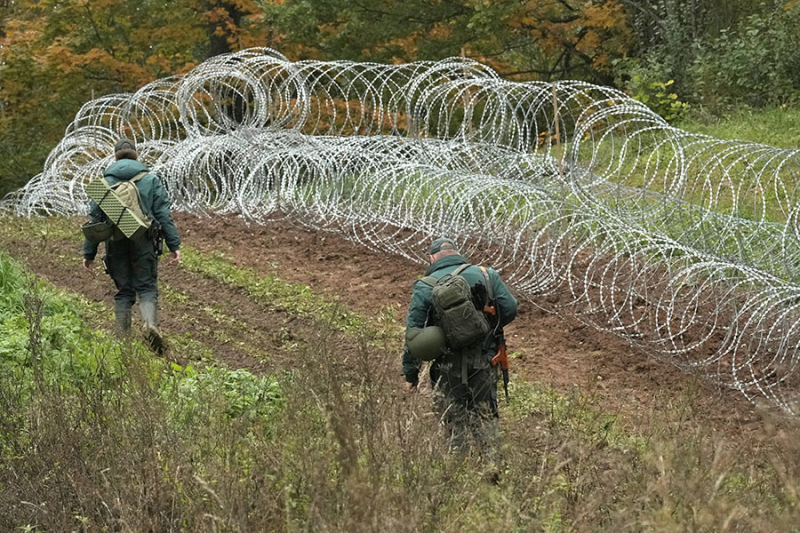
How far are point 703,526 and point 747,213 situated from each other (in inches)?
371

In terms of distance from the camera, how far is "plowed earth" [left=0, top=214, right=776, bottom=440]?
27.5 feet

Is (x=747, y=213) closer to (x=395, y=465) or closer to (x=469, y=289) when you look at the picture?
(x=469, y=289)

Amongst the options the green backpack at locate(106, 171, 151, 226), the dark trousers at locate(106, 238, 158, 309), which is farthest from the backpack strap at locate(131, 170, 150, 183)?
the dark trousers at locate(106, 238, 158, 309)

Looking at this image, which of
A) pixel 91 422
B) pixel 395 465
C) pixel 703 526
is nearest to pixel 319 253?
pixel 91 422

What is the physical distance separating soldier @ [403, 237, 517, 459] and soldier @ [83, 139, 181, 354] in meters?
2.89

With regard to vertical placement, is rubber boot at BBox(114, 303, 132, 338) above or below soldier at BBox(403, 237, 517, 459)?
below

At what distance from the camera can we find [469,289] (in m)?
6.38

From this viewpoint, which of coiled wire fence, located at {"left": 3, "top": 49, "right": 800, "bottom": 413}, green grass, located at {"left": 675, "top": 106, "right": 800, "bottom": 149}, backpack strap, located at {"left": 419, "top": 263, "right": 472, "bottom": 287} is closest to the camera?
backpack strap, located at {"left": 419, "top": 263, "right": 472, "bottom": 287}

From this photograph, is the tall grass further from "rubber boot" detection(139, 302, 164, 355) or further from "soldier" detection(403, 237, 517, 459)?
"rubber boot" detection(139, 302, 164, 355)

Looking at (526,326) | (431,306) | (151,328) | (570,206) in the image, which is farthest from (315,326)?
→ (570,206)

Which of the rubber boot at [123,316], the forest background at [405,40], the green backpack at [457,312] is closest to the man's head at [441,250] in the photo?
the green backpack at [457,312]

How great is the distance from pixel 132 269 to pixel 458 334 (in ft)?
11.8

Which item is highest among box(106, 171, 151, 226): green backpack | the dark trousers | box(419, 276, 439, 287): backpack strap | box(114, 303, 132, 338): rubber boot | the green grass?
box(419, 276, 439, 287): backpack strap

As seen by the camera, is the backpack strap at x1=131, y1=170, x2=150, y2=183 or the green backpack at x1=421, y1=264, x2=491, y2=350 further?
the backpack strap at x1=131, y1=170, x2=150, y2=183
